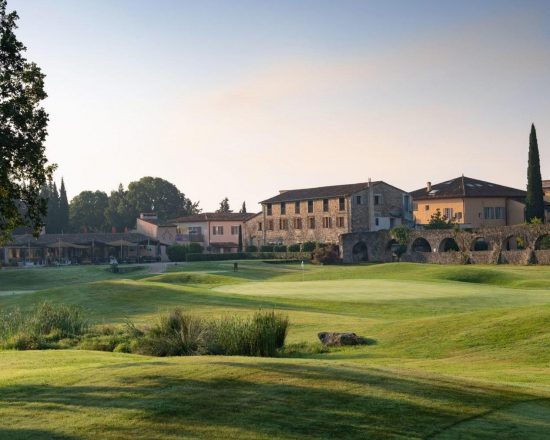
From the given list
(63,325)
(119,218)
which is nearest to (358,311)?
(63,325)

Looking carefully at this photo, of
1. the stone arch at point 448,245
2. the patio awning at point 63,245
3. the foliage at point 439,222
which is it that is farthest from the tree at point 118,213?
the stone arch at point 448,245

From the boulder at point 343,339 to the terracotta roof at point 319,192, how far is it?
8099 centimetres

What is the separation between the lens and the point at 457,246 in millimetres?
92812

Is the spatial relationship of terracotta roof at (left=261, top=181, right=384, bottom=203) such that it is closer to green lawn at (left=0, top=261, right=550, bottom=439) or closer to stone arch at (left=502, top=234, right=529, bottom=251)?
stone arch at (left=502, top=234, right=529, bottom=251)

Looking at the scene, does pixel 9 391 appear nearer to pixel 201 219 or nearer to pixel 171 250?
pixel 171 250

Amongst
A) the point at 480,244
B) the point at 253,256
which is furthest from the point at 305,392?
the point at 253,256

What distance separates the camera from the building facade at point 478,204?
105 metres

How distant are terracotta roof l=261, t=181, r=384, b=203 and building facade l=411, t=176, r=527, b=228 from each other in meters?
8.98

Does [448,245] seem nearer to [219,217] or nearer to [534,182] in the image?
[534,182]

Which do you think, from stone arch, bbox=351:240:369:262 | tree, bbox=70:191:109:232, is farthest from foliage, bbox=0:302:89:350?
tree, bbox=70:191:109:232

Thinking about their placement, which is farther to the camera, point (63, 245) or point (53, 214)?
point (53, 214)

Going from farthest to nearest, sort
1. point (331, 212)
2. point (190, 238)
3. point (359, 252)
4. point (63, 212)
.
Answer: point (63, 212) < point (190, 238) < point (331, 212) < point (359, 252)

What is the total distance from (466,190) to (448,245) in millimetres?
15416

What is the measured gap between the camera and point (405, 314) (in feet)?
117
